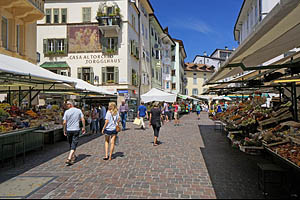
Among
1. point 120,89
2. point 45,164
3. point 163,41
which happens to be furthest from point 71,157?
point 163,41

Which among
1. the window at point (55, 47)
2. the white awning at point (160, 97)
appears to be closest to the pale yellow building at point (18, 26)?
the white awning at point (160, 97)

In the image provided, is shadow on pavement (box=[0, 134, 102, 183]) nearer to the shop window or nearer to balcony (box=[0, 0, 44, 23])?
balcony (box=[0, 0, 44, 23])

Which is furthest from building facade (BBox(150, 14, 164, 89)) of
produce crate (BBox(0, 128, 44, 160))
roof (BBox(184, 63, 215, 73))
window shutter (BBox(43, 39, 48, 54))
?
produce crate (BBox(0, 128, 44, 160))

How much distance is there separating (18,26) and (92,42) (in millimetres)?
10696

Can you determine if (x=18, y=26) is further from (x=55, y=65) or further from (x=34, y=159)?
(x=55, y=65)

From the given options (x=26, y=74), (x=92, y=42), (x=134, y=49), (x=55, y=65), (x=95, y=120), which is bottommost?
(x=95, y=120)

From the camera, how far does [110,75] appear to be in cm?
2444

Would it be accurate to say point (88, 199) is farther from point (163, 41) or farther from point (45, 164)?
point (163, 41)

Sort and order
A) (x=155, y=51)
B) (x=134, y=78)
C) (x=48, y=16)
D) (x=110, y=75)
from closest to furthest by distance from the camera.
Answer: (x=110, y=75), (x=48, y=16), (x=134, y=78), (x=155, y=51)

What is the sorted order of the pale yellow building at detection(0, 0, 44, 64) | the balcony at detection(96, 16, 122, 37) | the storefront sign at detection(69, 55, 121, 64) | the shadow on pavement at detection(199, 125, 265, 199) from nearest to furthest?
the shadow on pavement at detection(199, 125, 265, 199) < the pale yellow building at detection(0, 0, 44, 64) < the balcony at detection(96, 16, 122, 37) < the storefront sign at detection(69, 55, 121, 64)

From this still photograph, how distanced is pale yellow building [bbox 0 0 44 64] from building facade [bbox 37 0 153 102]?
30.7 ft

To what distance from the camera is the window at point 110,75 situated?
78.6ft

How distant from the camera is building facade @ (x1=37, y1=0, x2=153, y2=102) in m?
23.9

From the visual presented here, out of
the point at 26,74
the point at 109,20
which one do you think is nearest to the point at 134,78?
the point at 109,20
